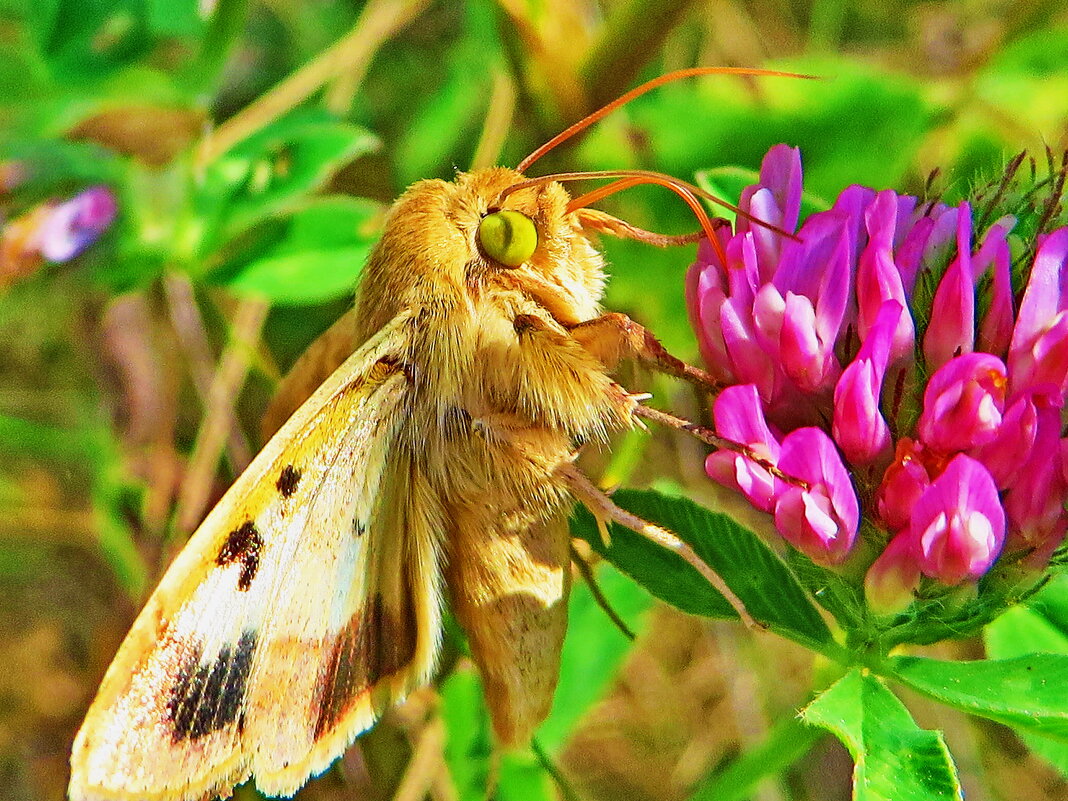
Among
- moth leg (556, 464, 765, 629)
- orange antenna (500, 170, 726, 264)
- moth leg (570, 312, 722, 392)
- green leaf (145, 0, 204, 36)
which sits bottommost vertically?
moth leg (556, 464, 765, 629)

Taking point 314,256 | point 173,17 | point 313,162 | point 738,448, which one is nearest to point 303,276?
point 314,256

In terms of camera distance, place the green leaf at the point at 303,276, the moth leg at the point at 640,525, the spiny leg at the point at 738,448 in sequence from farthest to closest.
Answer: the green leaf at the point at 303,276 < the moth leg at the point at 640,525 < the spiny leg at the point at 738,448

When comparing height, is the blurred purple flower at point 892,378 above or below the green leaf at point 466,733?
above

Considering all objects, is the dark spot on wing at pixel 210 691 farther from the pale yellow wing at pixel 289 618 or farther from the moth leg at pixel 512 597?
the moth leg at pixel 512 597

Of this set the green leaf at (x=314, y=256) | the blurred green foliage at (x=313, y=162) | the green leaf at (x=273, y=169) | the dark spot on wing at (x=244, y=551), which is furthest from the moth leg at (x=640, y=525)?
the green leaf at (x=273, y=169)

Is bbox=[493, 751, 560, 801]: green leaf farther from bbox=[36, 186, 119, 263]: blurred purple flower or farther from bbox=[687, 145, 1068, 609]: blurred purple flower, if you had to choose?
bbox=[36, 186, 119, 263]: blurred purple flower

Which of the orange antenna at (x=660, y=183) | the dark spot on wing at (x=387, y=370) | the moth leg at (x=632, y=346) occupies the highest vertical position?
the orange antenna at (x=660, y=183)

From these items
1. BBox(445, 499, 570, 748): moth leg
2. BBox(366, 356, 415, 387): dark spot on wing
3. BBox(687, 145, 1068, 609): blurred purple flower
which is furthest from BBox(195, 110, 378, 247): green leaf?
BBox(687, 145, 1068, 609): blurred purple flower
